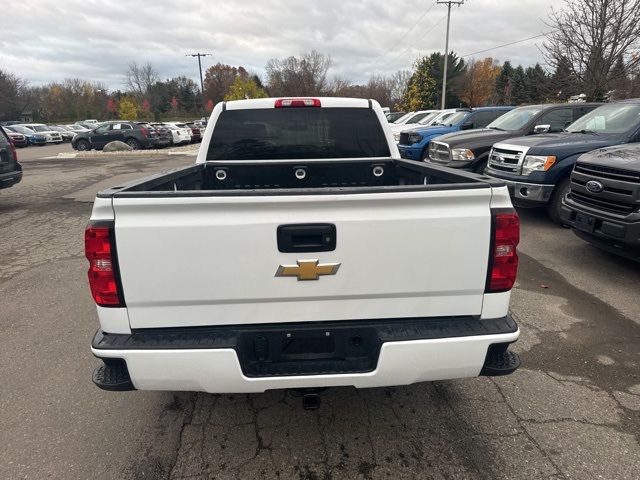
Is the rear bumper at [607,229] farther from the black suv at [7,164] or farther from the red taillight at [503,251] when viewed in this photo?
the black suv at [7,164]

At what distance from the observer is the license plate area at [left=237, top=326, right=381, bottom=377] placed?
6.97 feet

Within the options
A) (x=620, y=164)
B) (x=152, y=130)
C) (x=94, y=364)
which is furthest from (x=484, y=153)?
(x=152, y=130)

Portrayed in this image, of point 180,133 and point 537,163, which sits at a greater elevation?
point 537,163

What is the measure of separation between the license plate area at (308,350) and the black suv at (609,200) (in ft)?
12.9

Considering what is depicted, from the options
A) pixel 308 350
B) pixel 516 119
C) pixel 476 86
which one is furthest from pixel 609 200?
pixel 476 86

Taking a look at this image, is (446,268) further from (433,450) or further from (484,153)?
(484,153)

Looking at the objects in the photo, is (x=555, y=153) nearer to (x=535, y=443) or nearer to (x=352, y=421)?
(x=535, y=443)

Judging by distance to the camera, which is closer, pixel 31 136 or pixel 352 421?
pixel 352 421

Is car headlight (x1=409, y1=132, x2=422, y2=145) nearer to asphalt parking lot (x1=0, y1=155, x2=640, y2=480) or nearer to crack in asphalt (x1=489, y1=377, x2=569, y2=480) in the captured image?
asphalt parking lot (x1=0, y1=155, x2=640, y2=480)

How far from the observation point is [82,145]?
26328 millimetres

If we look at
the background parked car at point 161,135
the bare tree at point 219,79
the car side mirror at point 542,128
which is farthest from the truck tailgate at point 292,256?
the bare tree at point 219,79

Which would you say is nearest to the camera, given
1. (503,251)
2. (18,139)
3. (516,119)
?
(503,251)

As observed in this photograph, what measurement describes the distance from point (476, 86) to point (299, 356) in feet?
208

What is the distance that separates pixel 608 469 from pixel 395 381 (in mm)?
1310
